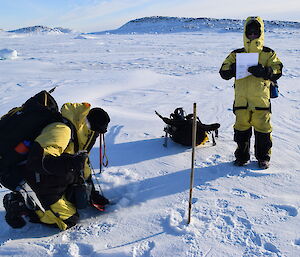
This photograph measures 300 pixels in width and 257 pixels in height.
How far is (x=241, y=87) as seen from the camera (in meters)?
3.43

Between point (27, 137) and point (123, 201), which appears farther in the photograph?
point (123, 201)

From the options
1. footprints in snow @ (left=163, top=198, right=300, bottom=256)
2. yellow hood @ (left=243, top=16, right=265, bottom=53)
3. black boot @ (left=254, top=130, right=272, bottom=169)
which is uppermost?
yellow hood @ (left=243, top=16, right=265, bottom=53)

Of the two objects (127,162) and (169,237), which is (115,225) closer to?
(169,237)

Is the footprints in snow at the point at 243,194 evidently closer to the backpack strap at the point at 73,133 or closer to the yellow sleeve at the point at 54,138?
the backpack strap at the point at 73,133

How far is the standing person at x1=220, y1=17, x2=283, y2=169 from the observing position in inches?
129

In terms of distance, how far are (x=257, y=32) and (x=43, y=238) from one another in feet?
9.93

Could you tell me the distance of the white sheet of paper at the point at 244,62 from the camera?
126 inches

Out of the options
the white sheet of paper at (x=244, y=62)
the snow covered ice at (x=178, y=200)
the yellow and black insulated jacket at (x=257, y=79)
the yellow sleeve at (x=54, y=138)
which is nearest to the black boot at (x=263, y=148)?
the snow covered ice at (x=178, y=200)

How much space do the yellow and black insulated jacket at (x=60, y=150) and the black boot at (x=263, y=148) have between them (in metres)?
2.06

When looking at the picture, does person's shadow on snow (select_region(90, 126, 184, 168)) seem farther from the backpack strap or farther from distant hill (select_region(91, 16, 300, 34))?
distant hill (select_region(91, 16, 300, 34))

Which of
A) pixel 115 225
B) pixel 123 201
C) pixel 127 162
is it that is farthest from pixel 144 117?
pixel 115 225

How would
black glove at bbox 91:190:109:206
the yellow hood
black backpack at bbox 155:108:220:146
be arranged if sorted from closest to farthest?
1. black glove at bbox 91:190:109:206
2. the yellow hood
3. black backpack at bbox 155:108:220:146

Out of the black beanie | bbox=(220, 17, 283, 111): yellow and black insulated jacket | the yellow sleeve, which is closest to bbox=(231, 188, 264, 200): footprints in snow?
bbox=(220, 17, 283, 111): yellow and black insulated jacket

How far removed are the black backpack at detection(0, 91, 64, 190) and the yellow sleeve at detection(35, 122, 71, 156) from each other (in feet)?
0.29
